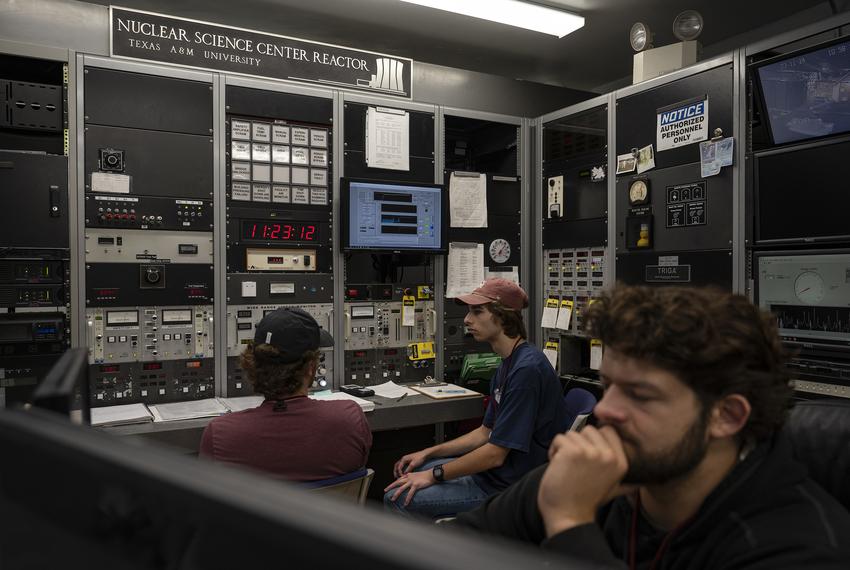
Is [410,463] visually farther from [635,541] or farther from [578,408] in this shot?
[635,541]

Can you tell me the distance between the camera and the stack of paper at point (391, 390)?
3.24 meters

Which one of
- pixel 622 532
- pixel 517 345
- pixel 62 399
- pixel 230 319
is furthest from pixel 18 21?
pixel 622 532

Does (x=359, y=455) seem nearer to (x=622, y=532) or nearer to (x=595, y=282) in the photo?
(x=622, y=532)

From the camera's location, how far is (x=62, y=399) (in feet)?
1.72

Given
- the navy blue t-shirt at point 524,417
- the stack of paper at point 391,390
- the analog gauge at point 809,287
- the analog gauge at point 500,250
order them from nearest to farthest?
the navy blue t-shirt at point 524,417 → the analog gauge at point 809,287 → the stack of paper at point 391,390 → the analog gauge at point 500,250

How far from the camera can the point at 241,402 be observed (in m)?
3.03

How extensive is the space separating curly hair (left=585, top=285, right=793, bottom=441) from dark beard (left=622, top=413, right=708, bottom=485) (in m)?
0.05

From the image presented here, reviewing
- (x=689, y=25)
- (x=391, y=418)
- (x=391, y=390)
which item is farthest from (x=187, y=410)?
(x=689, y=25)

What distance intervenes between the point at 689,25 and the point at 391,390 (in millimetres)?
2449

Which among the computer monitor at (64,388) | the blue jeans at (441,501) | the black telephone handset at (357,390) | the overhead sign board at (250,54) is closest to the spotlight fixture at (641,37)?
the overhead sign board at (250,54)

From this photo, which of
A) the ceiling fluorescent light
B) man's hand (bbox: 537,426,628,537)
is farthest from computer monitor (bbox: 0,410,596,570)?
the ceiling fluorescent light

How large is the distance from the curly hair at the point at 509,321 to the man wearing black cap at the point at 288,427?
2.68ft

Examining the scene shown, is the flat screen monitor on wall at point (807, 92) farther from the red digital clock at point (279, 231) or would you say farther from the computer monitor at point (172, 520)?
the computer monitor at point (172, 520)

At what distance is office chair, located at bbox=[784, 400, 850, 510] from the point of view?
1.16 metres
